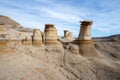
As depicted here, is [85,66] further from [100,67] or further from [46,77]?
[46,77]

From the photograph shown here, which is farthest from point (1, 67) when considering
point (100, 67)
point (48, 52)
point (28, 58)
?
point (100, 67)

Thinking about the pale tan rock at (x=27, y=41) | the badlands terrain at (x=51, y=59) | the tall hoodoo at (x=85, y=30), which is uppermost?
the tall hoodoo at (x=85, y=30)

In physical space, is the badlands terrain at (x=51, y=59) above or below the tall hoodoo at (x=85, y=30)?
below

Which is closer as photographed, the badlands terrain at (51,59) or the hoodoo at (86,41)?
the badlands terrain at (51,59)

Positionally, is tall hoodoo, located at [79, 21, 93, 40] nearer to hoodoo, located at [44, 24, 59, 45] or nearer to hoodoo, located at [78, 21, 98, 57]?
hoodoo, located at [78, 21, 98, 57]

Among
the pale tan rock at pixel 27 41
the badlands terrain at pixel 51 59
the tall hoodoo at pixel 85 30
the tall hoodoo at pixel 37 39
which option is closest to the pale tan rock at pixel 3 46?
the badlands terrain at pixel 51 59

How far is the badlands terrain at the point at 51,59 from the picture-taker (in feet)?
46.0

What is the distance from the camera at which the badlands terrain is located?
1403 centimetres

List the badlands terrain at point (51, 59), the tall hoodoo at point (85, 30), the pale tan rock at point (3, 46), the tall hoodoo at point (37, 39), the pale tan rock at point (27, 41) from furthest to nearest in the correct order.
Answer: the tall hoodoo at point (37, 39) < the tall hoodoo at point (85, 30) < the pale tan rock at point (27, 41) < the pale tan rock at point (3, 46) < the badlands terrain at point (51, 59)

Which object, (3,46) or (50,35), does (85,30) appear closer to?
(50,35)

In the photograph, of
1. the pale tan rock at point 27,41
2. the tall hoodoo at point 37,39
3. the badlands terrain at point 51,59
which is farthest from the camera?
the tall hoodoo at point 37,39

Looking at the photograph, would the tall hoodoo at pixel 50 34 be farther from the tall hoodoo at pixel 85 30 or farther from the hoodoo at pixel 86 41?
the tall hoodoo at pixel 85 30

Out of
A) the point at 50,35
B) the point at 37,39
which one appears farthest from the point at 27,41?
the point at 50,35

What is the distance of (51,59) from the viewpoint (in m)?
17.7
